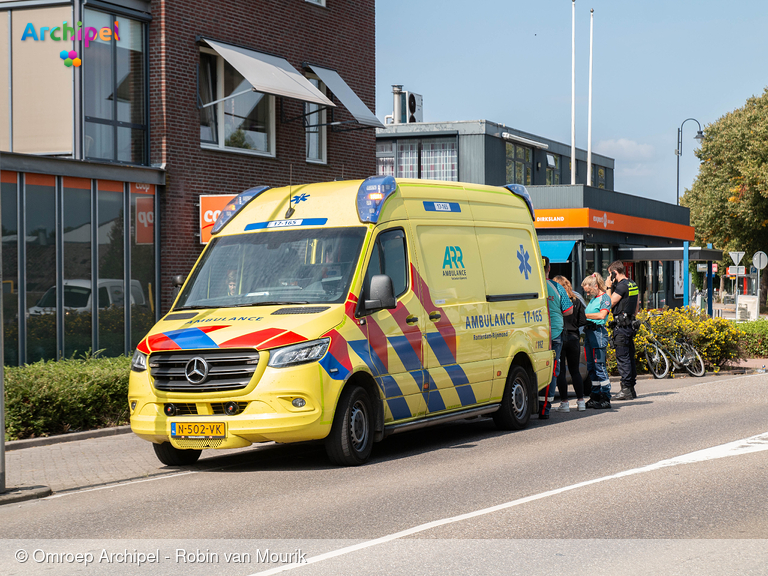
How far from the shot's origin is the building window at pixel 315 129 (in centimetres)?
2073

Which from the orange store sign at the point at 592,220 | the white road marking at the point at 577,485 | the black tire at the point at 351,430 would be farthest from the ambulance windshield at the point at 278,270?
the orange store sign at the point at 592,220

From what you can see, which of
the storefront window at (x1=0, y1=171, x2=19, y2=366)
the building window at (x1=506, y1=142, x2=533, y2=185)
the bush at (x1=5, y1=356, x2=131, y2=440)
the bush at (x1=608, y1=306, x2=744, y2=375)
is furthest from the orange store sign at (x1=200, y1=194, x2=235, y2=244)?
the building window at (x1=506, y1=142, x2=533, y2=185)

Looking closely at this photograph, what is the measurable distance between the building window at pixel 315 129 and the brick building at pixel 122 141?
0.40 meters

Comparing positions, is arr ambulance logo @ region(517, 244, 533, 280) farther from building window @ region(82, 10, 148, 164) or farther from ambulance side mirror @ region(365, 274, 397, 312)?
building window @ region(82, 10, 148, 164)

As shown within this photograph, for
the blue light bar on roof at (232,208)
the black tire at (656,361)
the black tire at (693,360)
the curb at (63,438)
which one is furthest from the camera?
the black tire at (693,360)

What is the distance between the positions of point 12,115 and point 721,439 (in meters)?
12.5

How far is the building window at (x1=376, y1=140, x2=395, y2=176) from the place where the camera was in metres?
44.2

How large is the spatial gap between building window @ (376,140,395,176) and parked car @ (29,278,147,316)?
27.7 m

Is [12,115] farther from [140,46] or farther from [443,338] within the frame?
[443,338]

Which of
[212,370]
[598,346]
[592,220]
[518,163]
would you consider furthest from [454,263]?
[518,163]

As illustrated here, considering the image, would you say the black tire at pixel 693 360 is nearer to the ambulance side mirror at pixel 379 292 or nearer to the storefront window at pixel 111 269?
the storefront window at pixel 111 269

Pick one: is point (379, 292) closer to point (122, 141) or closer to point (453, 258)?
point (453, 258)

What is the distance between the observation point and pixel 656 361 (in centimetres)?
1956

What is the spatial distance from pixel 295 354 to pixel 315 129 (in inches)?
520
